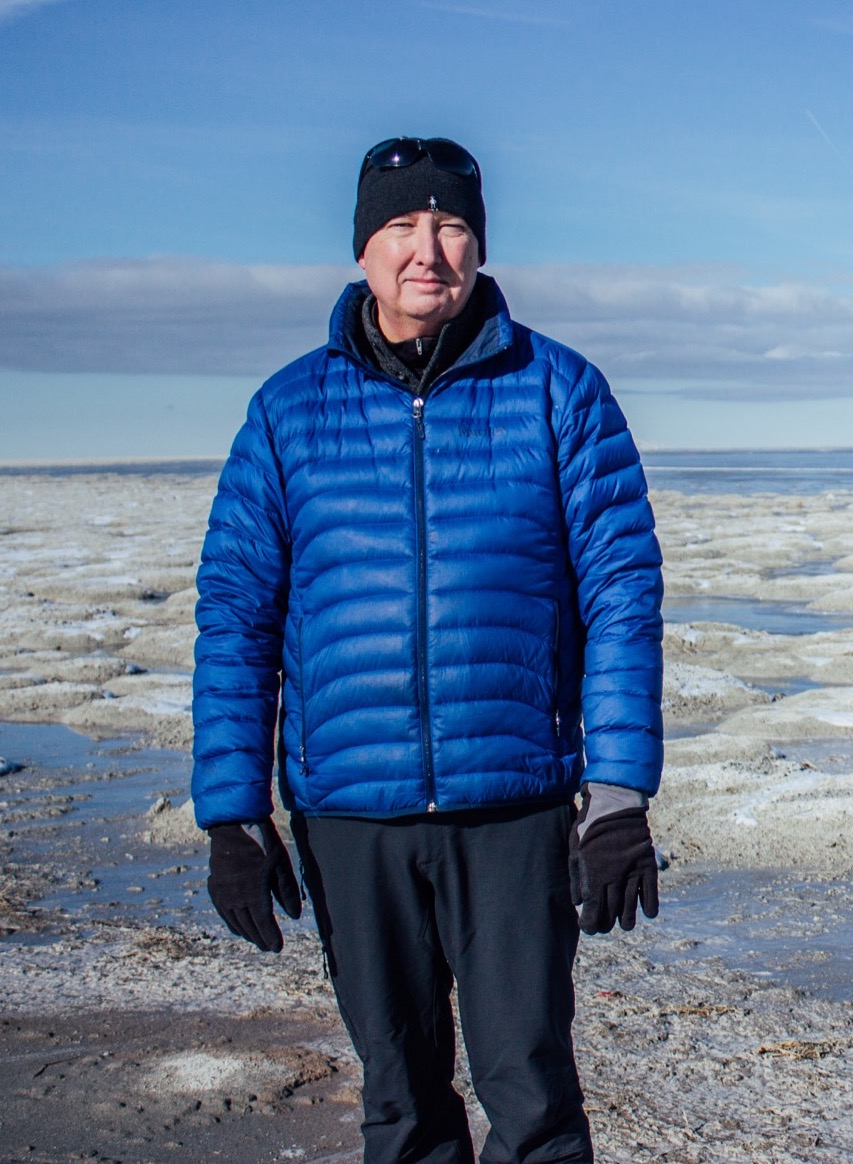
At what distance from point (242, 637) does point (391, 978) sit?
0.66 meters

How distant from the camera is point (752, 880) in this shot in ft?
17.5

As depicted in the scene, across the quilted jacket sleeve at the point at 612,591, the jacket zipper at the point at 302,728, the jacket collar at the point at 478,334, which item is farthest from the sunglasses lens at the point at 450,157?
the jacket zipper at the point at 302,728

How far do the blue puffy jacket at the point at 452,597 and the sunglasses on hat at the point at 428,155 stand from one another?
28cm

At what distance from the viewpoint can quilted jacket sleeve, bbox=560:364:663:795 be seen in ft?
7.90

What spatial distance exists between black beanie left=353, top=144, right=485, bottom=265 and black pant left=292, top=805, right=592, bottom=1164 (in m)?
1.07

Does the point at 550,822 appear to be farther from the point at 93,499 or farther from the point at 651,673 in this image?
the point at 93,499

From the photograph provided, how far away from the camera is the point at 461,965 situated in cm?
249

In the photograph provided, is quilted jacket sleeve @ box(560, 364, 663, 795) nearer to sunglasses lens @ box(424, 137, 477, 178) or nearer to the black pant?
the black pant

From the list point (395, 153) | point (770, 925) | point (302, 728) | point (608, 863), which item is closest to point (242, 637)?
point (302, 728)

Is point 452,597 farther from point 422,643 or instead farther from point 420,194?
point 420,194

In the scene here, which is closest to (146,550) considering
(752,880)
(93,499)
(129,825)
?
(129,825)

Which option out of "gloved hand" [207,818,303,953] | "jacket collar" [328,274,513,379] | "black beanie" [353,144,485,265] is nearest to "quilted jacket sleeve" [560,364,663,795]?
"jacket collar" [328,274,513,379]

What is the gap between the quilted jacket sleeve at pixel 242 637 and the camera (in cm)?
255

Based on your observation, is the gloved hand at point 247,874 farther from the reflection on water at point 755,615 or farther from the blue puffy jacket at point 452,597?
the reflection on water at point 755,615
